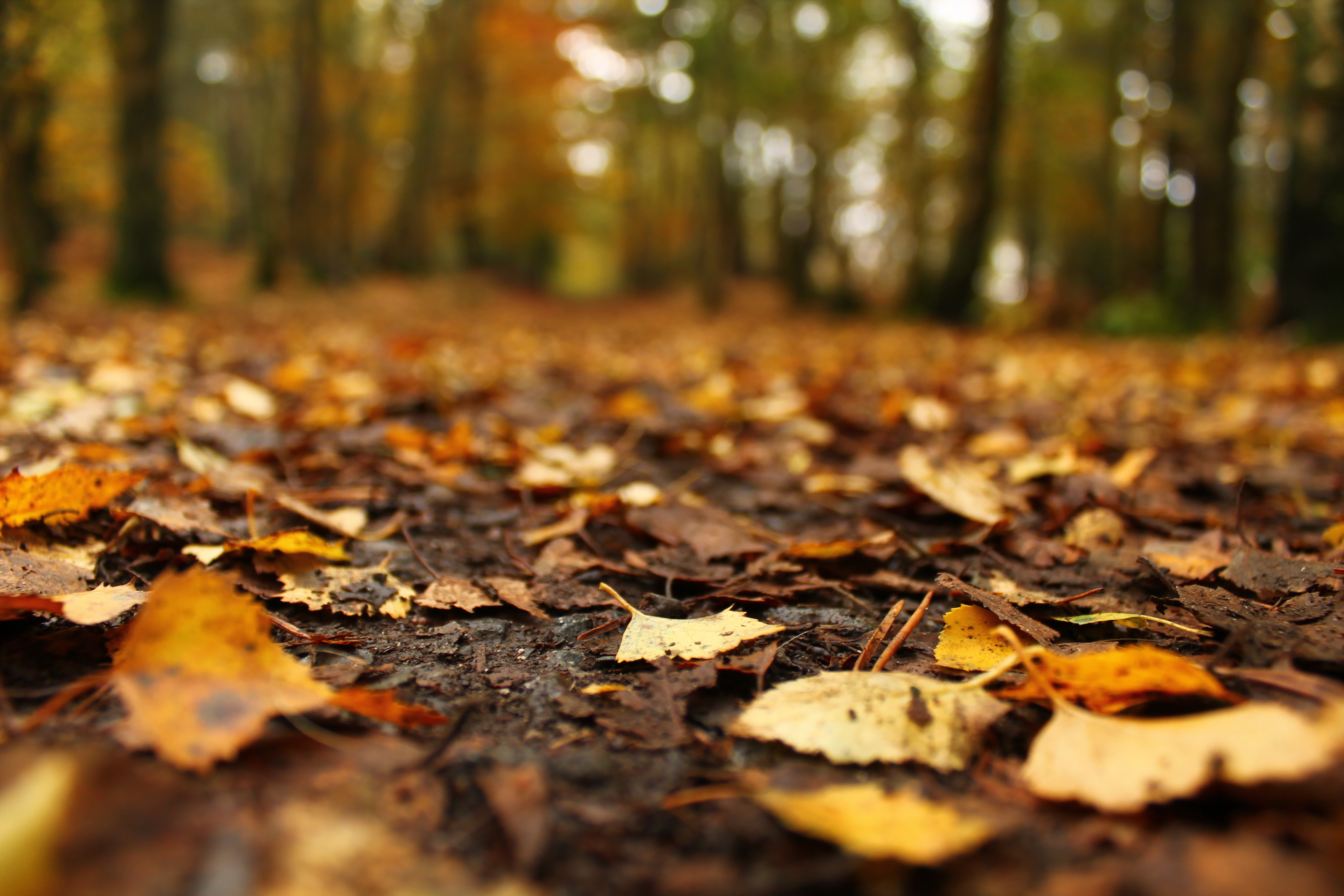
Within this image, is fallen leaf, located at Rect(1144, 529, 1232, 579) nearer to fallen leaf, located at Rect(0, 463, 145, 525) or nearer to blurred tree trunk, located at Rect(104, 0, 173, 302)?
fallen leaf, located at Rect(0, 463, 145, 525)

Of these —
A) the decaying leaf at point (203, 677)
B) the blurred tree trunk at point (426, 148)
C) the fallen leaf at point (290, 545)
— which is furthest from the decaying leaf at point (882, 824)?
the blurred tree trunk at point (426, 148)

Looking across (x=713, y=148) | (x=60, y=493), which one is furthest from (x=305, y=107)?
(x=60, y=493)

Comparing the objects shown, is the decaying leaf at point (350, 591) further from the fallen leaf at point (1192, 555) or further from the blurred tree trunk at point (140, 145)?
the blurred tree trunk at point (140, 145)

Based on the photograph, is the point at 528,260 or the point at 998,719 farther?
the point at 528,260

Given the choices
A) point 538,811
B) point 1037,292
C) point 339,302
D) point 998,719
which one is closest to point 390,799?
point 538,811

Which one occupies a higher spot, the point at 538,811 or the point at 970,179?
the point at 970,179

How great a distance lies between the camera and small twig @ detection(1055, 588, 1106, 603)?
105cm

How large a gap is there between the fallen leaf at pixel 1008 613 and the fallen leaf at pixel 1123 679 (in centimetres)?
16

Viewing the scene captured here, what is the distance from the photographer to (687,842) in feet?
2.00

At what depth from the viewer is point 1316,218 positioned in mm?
6172

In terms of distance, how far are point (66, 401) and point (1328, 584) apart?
8.92ft

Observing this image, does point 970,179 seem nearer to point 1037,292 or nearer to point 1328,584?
point 1037,292

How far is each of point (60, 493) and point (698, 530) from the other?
941 millimetres

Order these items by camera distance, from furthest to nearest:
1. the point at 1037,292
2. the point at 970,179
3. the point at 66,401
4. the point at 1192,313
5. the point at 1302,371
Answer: the point at 1037,292 < the point at 970,179 < the point at 1192,313 < the point at 1302,371 < the point at 66,401
